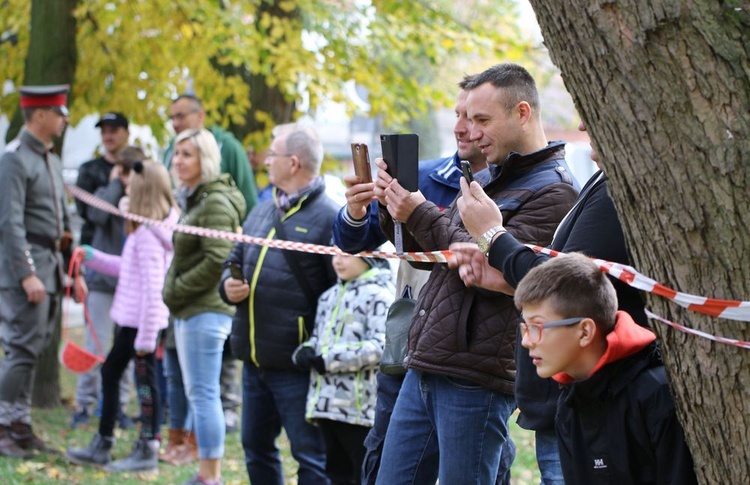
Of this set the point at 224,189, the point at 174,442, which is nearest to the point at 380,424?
the point at 224,189

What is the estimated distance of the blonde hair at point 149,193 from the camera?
291 inches

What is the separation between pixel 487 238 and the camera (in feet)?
11.2

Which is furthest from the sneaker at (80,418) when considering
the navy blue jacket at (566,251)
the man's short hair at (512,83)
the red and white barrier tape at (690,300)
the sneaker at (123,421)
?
the red and white barrier tape at (690,300)

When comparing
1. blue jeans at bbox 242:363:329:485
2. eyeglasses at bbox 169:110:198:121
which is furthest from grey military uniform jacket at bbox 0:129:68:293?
blue jeans at bbox 242:363:329:485

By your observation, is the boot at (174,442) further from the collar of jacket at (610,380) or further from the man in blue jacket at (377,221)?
the collar of jacket at (610,380)

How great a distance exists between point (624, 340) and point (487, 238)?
0.69 metres

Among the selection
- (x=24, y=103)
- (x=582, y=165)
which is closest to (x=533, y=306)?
(x=24, y=103)

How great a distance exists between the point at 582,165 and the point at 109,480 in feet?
41.3

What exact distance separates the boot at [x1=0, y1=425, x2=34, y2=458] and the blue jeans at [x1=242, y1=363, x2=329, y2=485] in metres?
2.35

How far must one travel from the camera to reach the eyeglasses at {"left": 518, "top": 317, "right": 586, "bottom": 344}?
292 centimetres

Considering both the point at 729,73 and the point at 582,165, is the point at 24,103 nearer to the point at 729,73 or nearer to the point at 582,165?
the point at 729,73

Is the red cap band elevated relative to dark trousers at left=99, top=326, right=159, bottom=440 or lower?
elevated

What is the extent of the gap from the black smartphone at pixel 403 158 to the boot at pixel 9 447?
461 cm

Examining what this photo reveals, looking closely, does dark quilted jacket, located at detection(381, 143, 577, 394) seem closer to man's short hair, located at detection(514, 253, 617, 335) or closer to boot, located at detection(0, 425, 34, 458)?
man's short hair, located at detection(514, 253, 617, 335)
